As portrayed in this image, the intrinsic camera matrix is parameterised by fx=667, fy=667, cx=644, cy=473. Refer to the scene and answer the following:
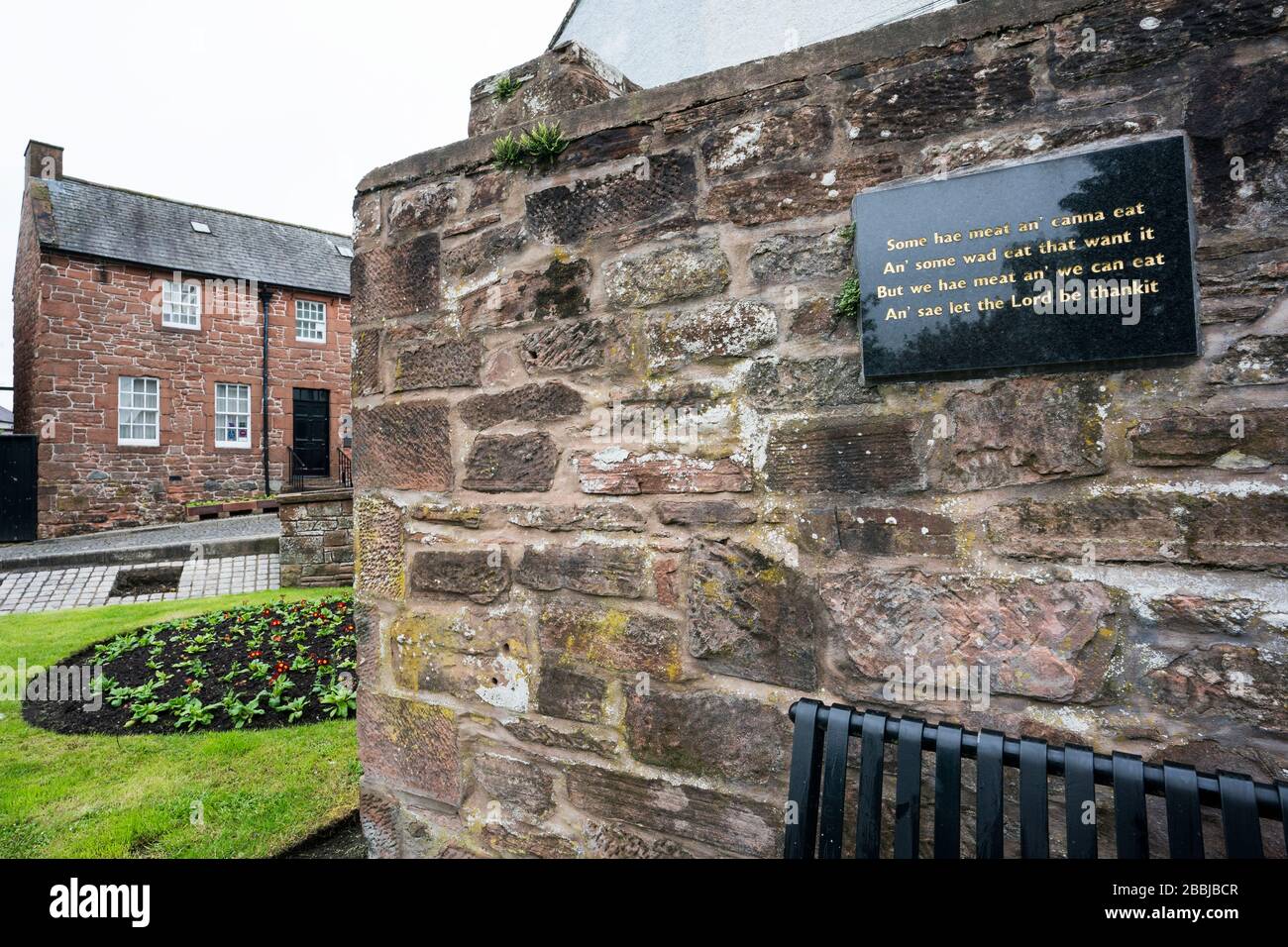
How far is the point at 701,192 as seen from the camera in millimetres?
1982

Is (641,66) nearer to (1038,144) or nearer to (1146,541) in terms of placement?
(1038,144)

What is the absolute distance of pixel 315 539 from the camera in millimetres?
8336

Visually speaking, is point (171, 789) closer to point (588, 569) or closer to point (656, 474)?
point (588, 569)

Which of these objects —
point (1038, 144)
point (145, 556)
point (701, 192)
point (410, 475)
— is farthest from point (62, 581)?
point (1038, 144)

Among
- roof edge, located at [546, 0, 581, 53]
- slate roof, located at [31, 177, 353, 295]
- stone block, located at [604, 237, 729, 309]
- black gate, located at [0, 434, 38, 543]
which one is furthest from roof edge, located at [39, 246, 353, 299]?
stone block, located at [604, 237, 729, 309]

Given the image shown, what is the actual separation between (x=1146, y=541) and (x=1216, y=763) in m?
0.49

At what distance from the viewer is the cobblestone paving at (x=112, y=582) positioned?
25.5ft

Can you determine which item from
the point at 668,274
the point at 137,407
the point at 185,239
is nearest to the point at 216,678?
the point at 668,274

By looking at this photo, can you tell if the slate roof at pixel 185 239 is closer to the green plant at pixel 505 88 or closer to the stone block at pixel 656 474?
the green plant at pixel 505 88

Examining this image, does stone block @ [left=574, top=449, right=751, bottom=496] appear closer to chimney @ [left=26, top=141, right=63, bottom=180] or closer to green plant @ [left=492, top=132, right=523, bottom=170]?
green plant @ [left=492, top=132, right=523, bottom=170]

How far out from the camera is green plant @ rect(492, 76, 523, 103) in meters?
2.43

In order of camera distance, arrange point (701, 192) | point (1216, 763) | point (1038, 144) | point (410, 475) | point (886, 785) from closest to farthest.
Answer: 1. point (1216, 763)
2. point (1038, 144)
3. point (886, 785)
4. point (701, 192)
5. point (410, 475)

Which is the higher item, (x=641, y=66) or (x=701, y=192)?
(x=641, y=66)
